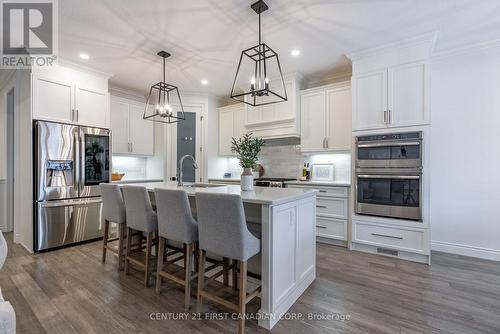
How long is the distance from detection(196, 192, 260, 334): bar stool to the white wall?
3025 mm

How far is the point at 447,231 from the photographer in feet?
10.7

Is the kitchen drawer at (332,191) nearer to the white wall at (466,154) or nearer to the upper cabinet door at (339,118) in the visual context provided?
the upper cabinet door at (339,118)

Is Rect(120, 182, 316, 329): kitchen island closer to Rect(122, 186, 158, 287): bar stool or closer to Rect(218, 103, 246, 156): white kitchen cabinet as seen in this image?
Rect(122, 186, 158, 287): bar stool

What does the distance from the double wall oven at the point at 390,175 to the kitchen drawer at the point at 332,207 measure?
0.62ft

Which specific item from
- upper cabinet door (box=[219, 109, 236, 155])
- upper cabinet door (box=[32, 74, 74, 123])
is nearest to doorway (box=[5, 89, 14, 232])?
upper cabinet door (box=[32, 74, 74, 123])

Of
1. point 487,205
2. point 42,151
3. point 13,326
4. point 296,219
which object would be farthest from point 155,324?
point 487,205

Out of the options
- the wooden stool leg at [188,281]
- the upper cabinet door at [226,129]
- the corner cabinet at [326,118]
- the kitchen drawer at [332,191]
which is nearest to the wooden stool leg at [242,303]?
the wooden stool leg at [188,281]

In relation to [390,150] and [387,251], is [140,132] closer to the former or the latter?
[390,150]

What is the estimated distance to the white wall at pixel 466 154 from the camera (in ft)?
9.82

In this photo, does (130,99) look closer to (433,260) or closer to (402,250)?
(402,250)

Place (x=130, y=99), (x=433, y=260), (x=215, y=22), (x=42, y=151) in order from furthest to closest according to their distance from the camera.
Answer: (x=130, y=99) → (x=42, y=151) → (x=433, y=260) → (x=215, y=22)

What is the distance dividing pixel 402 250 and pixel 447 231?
85cm

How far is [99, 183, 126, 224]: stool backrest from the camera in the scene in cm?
271

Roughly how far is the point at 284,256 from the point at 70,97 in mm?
3851
